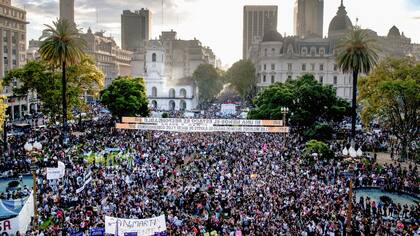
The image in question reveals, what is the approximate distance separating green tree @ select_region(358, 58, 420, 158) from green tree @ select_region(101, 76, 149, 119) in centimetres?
2890

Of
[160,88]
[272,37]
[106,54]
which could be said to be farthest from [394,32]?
[106,54]

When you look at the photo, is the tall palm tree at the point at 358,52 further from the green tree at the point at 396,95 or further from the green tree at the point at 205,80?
the green tree at the point at 205,80

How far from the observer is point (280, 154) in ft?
128

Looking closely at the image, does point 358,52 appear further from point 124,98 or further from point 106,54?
point 106,54

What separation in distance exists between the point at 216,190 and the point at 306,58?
253ft

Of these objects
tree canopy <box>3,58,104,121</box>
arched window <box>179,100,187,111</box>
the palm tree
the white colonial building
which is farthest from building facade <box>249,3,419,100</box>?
the palm tree

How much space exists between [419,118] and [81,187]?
31.9 m

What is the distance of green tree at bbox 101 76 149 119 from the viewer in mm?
57219

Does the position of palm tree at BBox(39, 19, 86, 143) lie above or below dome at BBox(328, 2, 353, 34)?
below

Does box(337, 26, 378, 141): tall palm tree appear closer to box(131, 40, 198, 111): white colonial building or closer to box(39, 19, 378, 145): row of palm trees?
box(39, 19, 378, 145): row of palm trees

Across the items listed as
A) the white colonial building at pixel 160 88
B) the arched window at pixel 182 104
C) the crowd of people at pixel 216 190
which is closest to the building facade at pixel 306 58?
the white colonial building at pixel 160 88

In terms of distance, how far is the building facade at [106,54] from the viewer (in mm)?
129625

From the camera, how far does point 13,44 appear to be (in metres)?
85.4

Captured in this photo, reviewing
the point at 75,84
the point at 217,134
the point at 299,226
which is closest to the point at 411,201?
the point at 299,226
